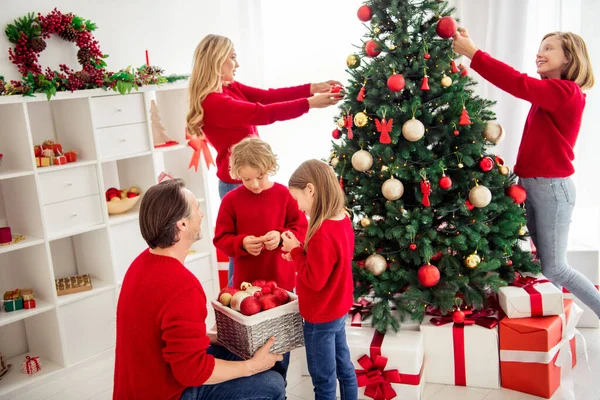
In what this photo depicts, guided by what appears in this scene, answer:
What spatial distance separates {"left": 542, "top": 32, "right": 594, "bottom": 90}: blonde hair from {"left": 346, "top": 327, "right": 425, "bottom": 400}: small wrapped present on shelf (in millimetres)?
1392

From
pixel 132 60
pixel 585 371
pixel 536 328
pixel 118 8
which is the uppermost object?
pixel 118 8

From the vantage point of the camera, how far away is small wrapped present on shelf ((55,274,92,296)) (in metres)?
3.35

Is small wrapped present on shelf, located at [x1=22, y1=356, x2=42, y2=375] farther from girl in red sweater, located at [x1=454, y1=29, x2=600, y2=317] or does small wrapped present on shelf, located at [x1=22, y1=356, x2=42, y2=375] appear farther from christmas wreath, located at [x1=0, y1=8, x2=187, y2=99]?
girl in red sweater, located at [x1=454, y1=29, x2=600, y2=317]

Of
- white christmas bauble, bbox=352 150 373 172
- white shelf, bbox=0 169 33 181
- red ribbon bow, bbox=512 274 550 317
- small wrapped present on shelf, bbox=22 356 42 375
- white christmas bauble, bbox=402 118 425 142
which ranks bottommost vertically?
small wrapped present on shelf, bbox=22 356 42 375

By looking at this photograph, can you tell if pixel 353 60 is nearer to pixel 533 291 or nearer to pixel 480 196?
pixel 480 196

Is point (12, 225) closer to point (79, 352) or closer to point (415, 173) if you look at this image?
point (79, 352)

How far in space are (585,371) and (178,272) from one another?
2.12 m

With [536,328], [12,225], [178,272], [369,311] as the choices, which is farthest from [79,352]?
[536,328]

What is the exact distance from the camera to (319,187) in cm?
220

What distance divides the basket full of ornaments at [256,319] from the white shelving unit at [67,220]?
1423mm

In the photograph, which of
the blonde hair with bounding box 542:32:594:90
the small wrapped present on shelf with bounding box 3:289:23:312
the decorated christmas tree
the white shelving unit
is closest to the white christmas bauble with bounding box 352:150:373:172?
the decorated christmas tree

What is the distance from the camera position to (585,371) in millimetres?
2912

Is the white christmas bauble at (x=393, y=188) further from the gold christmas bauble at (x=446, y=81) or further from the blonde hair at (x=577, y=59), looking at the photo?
the blonde hair at (x=577, y=59)

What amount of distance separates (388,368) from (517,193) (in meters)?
1.01
